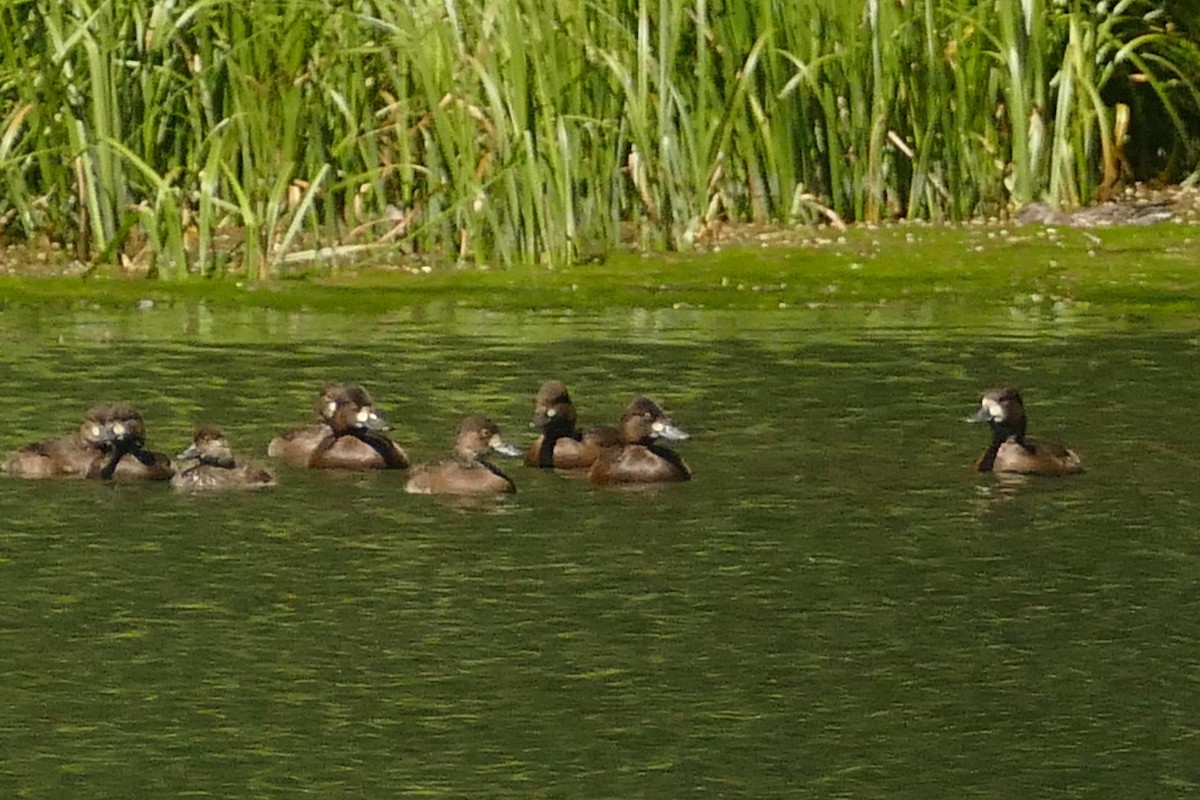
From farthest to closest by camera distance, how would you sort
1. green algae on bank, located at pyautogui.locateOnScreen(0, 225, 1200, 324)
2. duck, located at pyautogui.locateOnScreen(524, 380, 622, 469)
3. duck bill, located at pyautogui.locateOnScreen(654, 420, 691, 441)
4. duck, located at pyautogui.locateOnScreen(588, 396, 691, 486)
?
green algae on bank, located at pyautogui.locateOnScreen(0, 225, 1200, 324), duck, located at pyautogui.locateOnScreen(524, 380, 622, 469), duck bill, located at pyautogui.locateOnScreen(654, 420, 691, 441), duck, located at pyautogui.locateOnScreen(588, 396, 691, 486)

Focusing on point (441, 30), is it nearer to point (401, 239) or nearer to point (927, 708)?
point (401, 239)

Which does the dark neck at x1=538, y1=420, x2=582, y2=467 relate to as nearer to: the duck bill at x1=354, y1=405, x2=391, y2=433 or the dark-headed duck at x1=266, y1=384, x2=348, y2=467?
the duck bill at x1=354, y1=405, x2=391, y2=433

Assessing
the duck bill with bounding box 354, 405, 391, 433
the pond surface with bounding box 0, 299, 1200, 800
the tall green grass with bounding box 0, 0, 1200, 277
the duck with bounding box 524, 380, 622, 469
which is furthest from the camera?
the tall green grass with bounding box 0, 0, 1200, 277

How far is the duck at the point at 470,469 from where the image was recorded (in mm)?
8859

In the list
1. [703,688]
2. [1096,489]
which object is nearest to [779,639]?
[703,688]

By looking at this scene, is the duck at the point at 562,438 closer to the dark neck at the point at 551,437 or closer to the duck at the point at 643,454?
the dark neck at the point at 551,437

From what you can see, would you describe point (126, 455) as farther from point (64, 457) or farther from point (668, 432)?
point (668, 432)

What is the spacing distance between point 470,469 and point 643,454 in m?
0.55

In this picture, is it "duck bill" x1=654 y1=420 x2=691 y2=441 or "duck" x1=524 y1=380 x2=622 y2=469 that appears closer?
"duck bill" x1=654 y1=420 x2=691 y2=441

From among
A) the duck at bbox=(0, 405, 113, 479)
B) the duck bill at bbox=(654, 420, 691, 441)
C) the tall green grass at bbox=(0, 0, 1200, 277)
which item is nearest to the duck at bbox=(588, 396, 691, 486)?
the duck bill at bbox=(654, 420, 691, 441)

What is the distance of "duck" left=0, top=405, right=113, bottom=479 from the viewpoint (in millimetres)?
9102

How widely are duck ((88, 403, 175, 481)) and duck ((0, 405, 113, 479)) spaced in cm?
2

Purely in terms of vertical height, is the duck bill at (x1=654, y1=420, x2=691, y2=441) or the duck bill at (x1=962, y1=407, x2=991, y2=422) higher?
the duck bill at (x1=654, y1=420, x2=691, y2=441)

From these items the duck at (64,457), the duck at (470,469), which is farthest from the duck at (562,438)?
the duck at (64,457)
